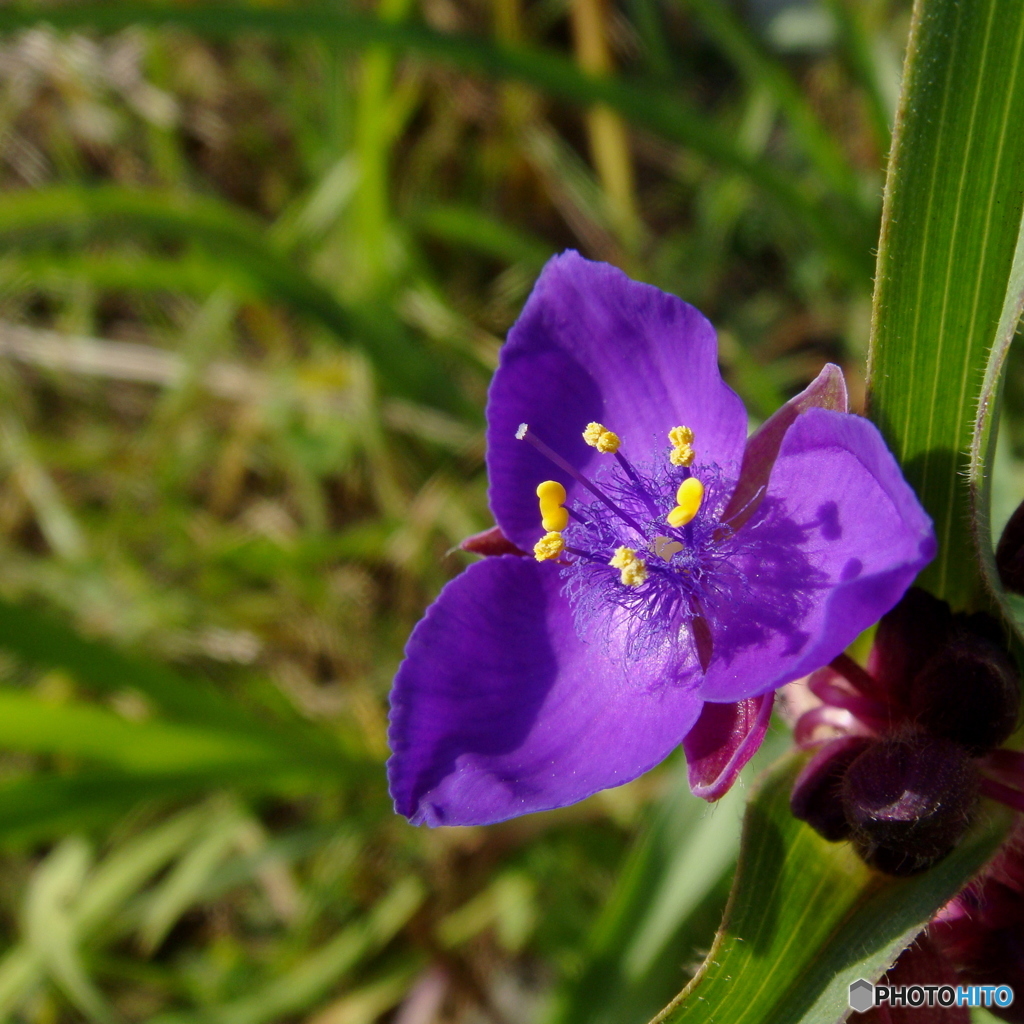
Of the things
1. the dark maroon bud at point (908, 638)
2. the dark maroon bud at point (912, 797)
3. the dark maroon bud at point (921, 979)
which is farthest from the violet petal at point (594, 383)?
the dark maroon bud at point (921, 979)

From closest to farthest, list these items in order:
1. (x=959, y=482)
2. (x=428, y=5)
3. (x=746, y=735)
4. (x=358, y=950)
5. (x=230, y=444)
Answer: (x=746, y=735) < (x=959, y=482) < (x=358, y=950) < (x=230, y=444) < (x=428, y=5)

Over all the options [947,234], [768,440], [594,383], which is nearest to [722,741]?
[768,440]

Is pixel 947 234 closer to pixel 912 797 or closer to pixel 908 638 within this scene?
pixel 908 638

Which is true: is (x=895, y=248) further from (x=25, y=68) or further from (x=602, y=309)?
(x=25, y=68)

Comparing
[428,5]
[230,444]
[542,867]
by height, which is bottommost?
[542,867]

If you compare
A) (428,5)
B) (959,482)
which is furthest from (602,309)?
(428,5)

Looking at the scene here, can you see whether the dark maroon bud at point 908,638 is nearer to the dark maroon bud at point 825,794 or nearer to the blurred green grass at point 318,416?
the dark maroon bud at point 825,794

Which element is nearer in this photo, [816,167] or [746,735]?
[746,735]
